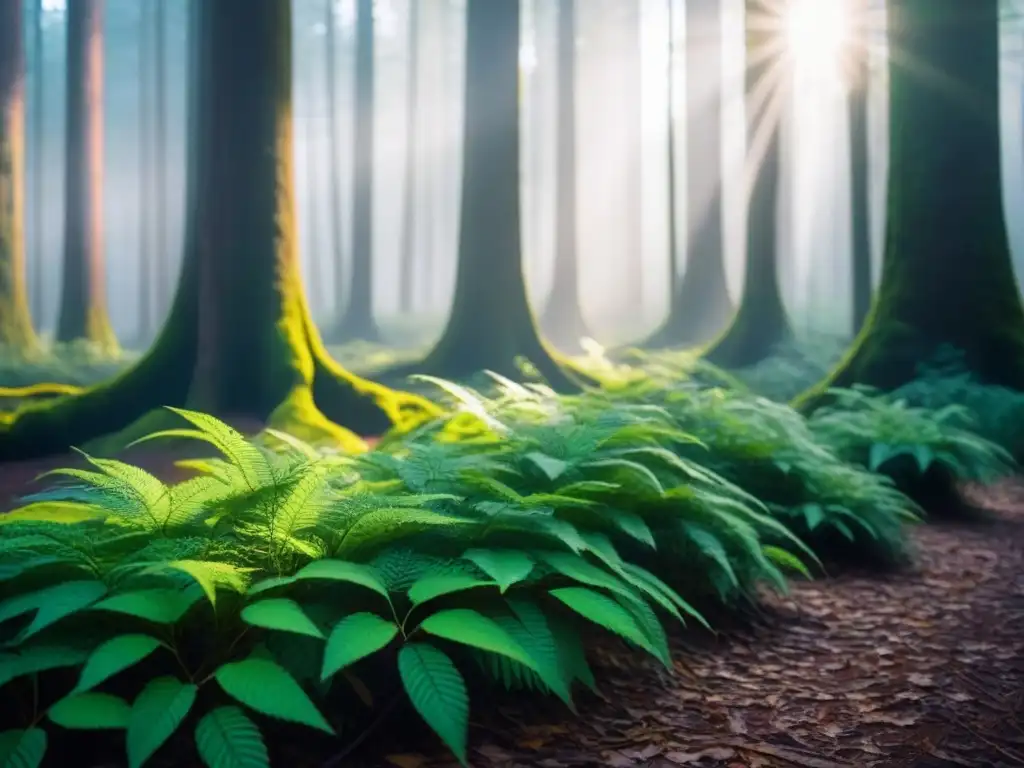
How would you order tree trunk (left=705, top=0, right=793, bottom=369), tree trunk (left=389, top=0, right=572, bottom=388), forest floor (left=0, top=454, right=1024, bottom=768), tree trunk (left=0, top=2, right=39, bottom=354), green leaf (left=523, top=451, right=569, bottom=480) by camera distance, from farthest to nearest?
1. tree trunk (left=0, top=2, right=39, bottom=354)
2. tree trunk (left=705, top=0, right=793, bottom=369)
3. tree trunk (left=389, top=0, right=572, bottom=388)
4. green leaf (left=523, top=451, right=569, bottom=480)
5. forest floor (left=0, top=454, right=1024, bottom=768)

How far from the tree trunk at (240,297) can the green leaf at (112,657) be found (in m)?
5.84

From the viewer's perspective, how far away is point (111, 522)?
3053 millimetres

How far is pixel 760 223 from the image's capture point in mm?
16031

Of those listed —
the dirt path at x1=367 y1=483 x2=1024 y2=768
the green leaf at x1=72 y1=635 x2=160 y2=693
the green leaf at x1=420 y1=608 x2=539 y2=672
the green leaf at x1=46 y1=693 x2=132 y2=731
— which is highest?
the green leaf at x1=72 y1=635 x2=160 y2=693

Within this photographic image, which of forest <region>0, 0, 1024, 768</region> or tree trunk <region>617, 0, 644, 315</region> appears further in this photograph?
tree trunk <region>617, 0, 644, 315</region>

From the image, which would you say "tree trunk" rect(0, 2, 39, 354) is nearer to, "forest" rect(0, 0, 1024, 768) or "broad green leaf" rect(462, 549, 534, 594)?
"forest" rect(0, 0, 1024, 768)

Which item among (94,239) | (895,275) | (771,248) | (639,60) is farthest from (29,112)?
(895,275)

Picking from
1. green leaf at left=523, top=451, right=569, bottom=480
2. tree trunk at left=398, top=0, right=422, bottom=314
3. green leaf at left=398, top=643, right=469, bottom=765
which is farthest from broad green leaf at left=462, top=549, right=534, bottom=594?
tree trunk at left=398, top=0, right=422, bottom=314

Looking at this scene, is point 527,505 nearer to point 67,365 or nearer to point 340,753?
point 340,753

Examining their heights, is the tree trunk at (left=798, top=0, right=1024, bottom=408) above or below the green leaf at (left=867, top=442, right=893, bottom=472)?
above

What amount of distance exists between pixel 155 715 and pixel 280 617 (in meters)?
0.38

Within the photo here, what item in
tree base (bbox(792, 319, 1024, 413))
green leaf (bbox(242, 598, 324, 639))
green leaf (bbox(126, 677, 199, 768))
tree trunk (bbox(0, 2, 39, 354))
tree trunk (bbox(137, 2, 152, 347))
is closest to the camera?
green leaf (bbox(126, 677, 199, 768))

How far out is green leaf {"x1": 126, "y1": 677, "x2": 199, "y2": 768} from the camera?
1.98 meters

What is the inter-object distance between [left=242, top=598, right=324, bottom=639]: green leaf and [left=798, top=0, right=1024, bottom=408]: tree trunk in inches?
276
